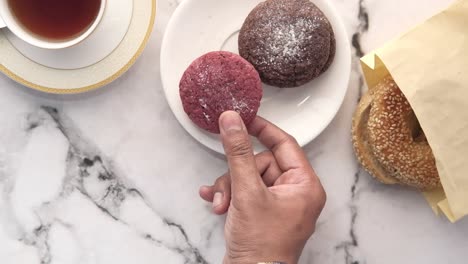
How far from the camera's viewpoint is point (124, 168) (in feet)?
4.15

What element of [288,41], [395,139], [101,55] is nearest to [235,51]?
[288,41]

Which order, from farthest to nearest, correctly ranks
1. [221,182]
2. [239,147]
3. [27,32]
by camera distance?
[221,182] < [27,32] < [239,147]

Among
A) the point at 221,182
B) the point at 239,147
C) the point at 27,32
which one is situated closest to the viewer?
the point at 239,147

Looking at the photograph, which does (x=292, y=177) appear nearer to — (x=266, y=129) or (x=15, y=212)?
(x=266, y=129)

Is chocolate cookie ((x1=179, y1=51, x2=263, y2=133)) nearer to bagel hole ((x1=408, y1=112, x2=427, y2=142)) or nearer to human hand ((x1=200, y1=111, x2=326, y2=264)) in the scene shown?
human hand ((x1=200, y1=111, x2=326, y2=264))

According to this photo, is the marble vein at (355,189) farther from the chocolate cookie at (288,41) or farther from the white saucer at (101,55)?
the white saucer at (101,55)

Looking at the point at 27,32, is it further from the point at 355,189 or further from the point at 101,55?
the point at 355,189

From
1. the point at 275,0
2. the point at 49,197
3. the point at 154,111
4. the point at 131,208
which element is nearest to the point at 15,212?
the point at 49,197

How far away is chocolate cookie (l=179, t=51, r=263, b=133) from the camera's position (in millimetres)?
1121

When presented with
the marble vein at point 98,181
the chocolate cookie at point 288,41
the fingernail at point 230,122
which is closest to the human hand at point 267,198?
the fingernail at point 230,122

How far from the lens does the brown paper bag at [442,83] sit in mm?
1153

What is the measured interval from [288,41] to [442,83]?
32 cm

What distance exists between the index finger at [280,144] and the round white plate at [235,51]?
0.05 m

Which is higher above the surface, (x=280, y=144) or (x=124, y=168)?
(x=124, y=168)
